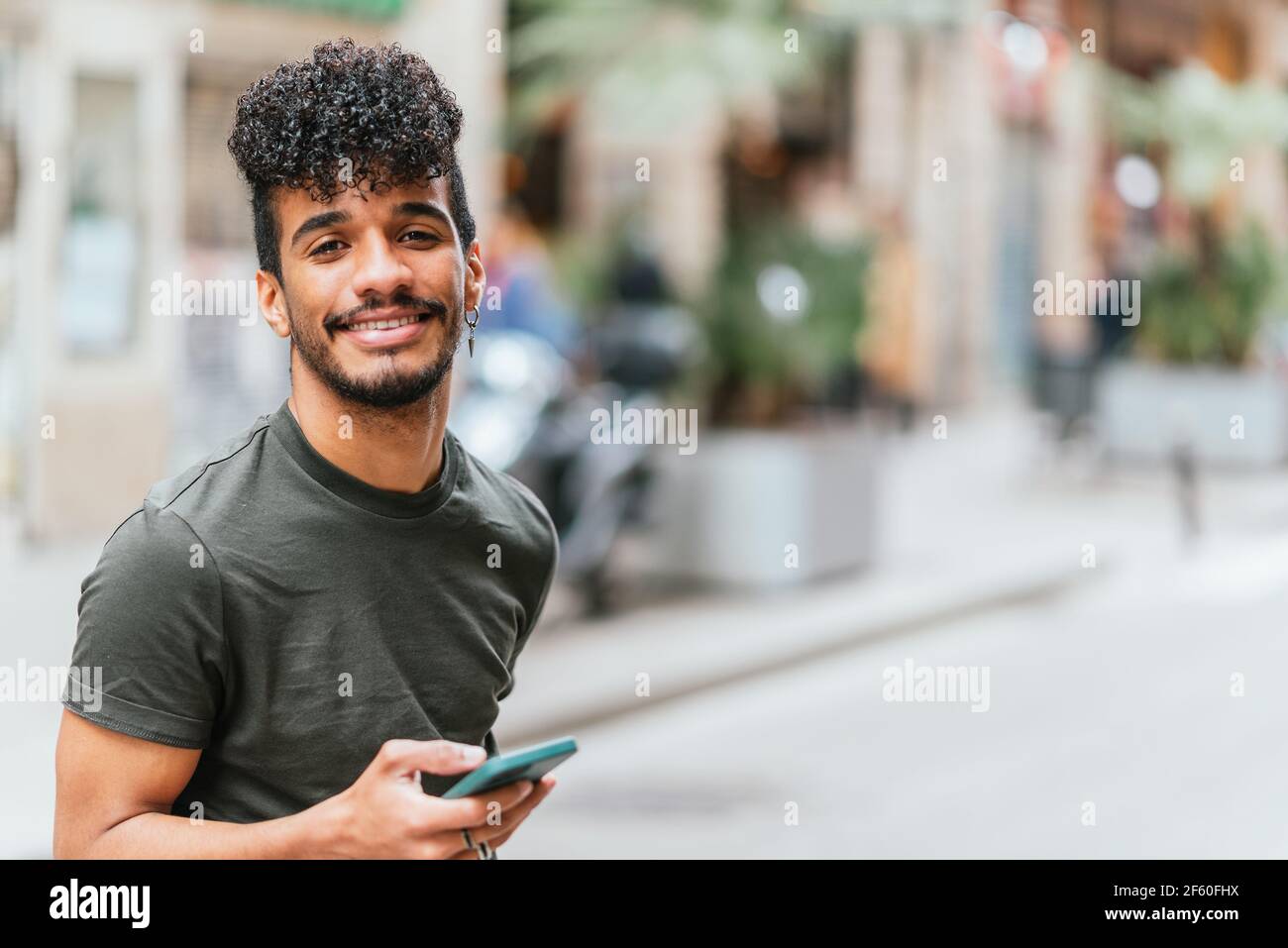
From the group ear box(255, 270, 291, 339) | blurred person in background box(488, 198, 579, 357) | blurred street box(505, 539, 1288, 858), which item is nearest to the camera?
ear box(255, 270, 291, 339)

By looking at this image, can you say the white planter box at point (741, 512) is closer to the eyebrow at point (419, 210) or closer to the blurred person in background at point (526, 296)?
the blurred person in background at point (526, 296)

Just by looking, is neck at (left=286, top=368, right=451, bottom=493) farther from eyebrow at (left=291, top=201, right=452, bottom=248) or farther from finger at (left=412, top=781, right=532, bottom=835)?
finger at (left=412, top=781, right=532, bottom=835)

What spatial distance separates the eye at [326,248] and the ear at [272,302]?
0.25ft

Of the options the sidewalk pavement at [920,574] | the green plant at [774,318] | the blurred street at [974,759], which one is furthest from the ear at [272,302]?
the green plant at [774,318]

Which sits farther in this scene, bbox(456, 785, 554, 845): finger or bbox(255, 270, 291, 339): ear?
bbox(255, 270, 291, 339): ear

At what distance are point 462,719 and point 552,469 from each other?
7.40m

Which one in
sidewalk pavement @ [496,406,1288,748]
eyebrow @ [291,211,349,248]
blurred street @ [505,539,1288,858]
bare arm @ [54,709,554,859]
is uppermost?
eyebrow @ [291,211,349,248]

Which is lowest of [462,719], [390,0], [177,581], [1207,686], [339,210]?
[1207,686]

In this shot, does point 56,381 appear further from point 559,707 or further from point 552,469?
point 559,707

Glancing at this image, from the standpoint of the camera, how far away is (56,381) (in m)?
11.4

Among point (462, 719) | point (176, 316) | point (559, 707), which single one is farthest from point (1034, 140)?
point (462, 719)

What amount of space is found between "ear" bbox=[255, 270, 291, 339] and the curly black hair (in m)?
0.04

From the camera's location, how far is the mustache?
181 centimetres

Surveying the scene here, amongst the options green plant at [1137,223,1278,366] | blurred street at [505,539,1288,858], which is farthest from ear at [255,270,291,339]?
green plant at [1137,223,1278,366]
